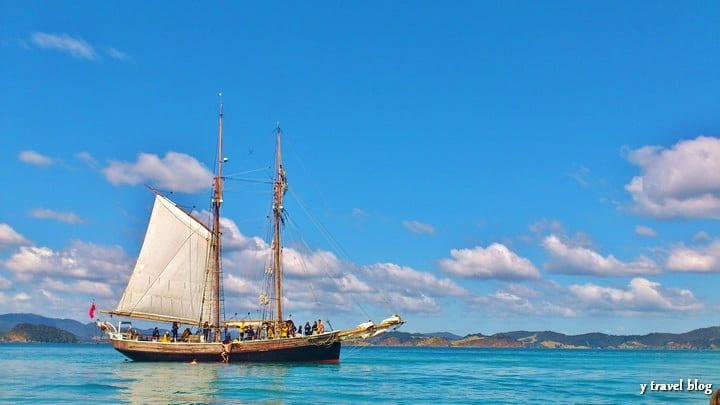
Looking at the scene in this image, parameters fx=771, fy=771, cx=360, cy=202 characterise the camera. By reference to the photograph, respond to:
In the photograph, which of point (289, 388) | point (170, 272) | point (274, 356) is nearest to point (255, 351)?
point (274, 356)

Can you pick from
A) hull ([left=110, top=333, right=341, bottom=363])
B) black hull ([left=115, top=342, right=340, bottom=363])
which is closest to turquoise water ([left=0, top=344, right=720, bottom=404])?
black hull ([left=115, top=342, right=340, bottom=363])

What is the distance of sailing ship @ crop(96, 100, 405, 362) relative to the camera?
8125 centimetres

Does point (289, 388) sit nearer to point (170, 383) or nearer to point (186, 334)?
point (170, 383)

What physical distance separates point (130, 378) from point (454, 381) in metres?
28.2

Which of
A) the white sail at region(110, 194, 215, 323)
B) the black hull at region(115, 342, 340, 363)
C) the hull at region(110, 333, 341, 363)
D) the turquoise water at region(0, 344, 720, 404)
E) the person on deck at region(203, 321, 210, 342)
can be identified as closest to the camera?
the turquoise water at region(0, 344, 720, 404)

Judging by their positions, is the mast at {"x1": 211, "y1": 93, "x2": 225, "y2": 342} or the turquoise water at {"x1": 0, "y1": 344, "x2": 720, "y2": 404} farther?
the mast at {"x1": 211, "y1": 93, "x2": 225, "y2": 342}

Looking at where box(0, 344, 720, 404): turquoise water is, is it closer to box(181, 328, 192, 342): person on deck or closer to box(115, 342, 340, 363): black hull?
box(115, 342, 340, 363): black hull

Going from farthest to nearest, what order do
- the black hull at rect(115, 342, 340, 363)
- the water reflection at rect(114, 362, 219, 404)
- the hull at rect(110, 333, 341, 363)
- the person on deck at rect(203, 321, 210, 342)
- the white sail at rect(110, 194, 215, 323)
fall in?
1. the person on deck at rect(203, 321, 210, 342)
2. the white sail at rect(110, 194, 215, 323)
3. the black hull at rect(115, 342, 340, 363)
4. the hull at rect(110, 333, 341, 363)
5. the water reflection at rect(114, 362, 219, 404)

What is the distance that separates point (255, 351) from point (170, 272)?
14683 millimetres

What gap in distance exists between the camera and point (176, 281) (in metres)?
Result: 85.5

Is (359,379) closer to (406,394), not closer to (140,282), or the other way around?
(406,394)

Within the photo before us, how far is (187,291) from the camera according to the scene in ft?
282

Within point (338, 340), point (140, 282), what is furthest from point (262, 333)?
point (140, 282)

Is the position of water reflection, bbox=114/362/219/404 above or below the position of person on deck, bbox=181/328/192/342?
below
